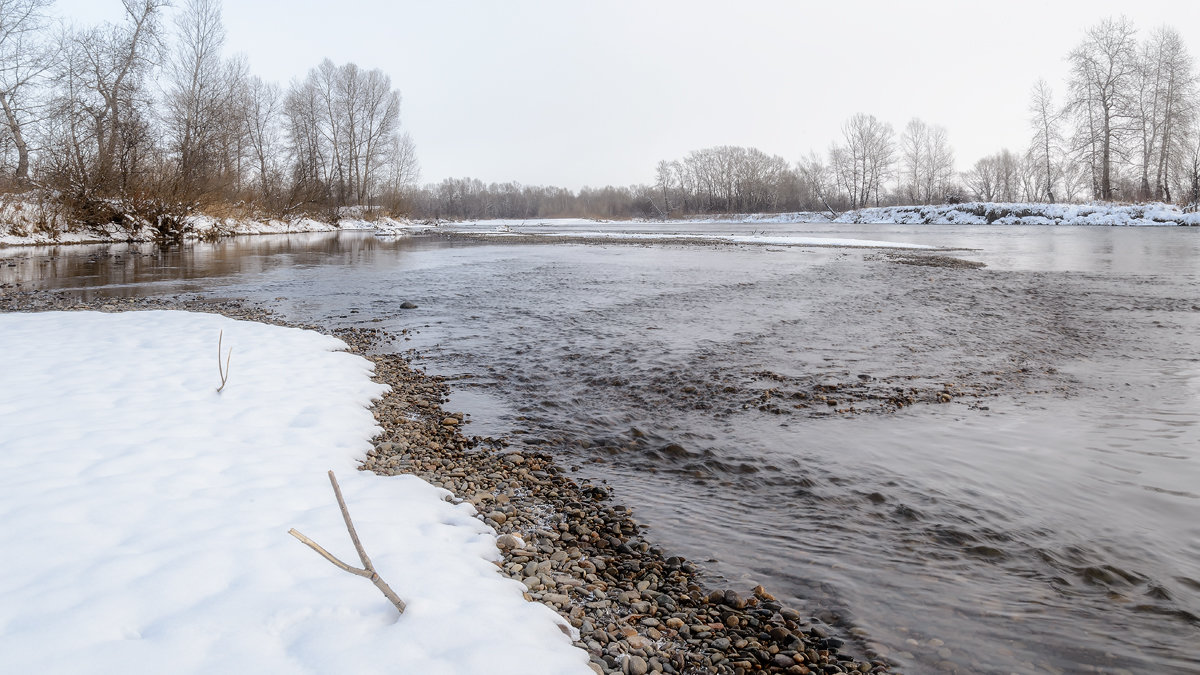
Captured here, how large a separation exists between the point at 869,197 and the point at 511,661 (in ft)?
326

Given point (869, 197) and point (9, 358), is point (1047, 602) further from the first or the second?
point (869, 197)

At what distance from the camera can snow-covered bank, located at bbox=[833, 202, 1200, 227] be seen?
36.2 meters

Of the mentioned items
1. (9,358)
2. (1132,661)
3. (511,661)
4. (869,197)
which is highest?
(869,197)

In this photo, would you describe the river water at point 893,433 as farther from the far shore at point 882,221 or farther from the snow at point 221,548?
the far shore at point 882,221

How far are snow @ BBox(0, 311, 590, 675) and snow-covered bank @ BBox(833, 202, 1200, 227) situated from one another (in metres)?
46.6

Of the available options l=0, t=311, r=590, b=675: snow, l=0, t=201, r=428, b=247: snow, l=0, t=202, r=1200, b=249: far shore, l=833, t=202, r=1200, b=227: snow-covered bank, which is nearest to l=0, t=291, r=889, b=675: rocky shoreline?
l=0, t=311, r=590, b=675: snow

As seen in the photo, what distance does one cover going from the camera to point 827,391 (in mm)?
6566

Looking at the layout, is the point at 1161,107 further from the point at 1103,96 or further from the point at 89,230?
the point at 89,230

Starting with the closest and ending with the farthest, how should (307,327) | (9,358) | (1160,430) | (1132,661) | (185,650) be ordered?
(185,650)
(1132,661)
(1160,430)
(9,358)
(307,327)

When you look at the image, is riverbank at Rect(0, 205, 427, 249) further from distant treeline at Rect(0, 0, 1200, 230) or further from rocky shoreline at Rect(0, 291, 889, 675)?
rocky shoreline at Rect(0, 291, 889, 675)

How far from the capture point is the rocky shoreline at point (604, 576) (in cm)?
258

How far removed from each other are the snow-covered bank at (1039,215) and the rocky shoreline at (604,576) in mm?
45502

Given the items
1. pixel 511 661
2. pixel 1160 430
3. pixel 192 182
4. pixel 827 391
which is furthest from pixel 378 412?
pixel 192 182

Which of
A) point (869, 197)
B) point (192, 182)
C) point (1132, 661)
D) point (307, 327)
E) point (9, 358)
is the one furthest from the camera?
point (869, 197)
